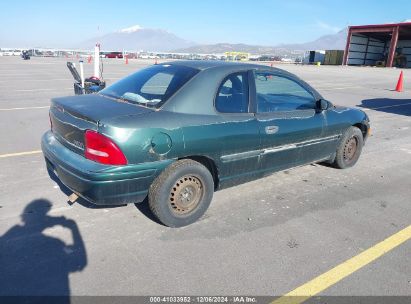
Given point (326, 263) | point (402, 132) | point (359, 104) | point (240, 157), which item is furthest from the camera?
point (359, 104)

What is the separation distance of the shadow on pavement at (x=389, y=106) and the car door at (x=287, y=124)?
797cm

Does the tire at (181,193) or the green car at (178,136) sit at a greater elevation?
the green car at (178,136)

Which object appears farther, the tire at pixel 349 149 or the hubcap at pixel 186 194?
the tire at pixel 349 149

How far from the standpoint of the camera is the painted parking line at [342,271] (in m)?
2.61

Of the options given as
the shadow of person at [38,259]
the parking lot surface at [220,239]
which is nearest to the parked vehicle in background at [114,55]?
the parking lot surface at [220,239]

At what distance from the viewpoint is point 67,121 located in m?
3.39

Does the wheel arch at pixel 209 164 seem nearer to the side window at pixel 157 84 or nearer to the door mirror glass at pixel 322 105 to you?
the side window at pixel 157 84

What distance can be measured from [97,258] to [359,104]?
11838 mm

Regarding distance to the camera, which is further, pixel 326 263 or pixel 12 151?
pixel 12 151

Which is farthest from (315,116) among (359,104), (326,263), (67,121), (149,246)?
(359,104)

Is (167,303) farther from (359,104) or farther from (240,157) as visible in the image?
(359,104)

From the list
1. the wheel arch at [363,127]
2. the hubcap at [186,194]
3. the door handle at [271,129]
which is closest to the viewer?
the hubcap at [186,194]

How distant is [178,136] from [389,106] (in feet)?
37.9

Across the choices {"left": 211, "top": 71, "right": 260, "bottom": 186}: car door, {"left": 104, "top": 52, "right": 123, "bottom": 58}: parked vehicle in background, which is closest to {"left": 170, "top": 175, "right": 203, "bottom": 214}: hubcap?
{"left": 211, "top": 71, "right": 260, "bottom": 186}: car door
